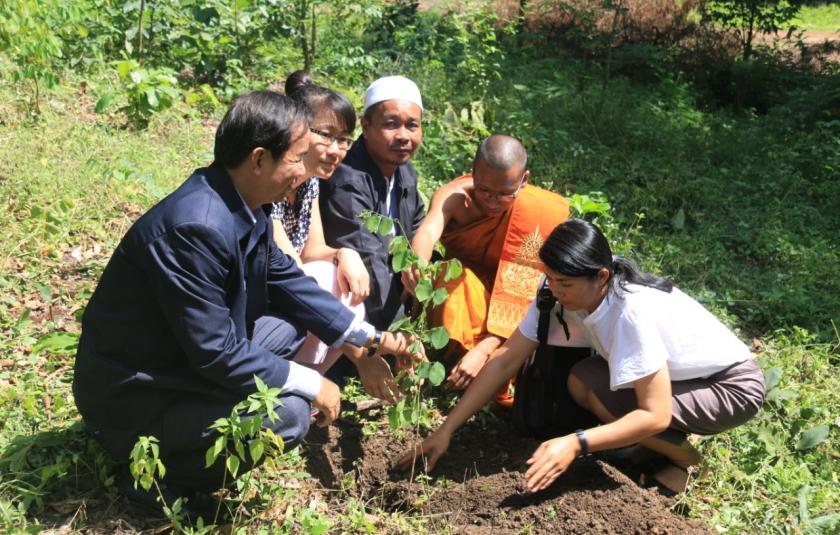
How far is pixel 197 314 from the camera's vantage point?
244cm

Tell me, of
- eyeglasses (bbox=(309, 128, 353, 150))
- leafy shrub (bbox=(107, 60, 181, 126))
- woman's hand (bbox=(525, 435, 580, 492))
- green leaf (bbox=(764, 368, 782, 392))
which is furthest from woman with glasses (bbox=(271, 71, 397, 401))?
leafy shrub (bbox=(107, 60, 181, 126))

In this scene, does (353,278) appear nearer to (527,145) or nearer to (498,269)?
(498,269)

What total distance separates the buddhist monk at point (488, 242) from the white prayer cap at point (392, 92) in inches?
16.5

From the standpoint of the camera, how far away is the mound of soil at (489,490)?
2.92m

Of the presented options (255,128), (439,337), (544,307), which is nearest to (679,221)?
(544,307)

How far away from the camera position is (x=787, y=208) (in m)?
6.07

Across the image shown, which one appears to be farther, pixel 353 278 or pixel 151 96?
pixel 151 96

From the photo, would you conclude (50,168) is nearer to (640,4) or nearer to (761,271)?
(761,271)

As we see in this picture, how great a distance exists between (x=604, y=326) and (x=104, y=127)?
380cm

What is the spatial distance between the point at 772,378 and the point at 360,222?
201 centimetres

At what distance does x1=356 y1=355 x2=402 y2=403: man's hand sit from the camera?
3141mm

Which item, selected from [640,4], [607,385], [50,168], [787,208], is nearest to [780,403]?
[607,385]

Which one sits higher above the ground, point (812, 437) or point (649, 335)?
point (649, 335)

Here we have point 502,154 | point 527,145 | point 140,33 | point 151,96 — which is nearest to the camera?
point 502,154
